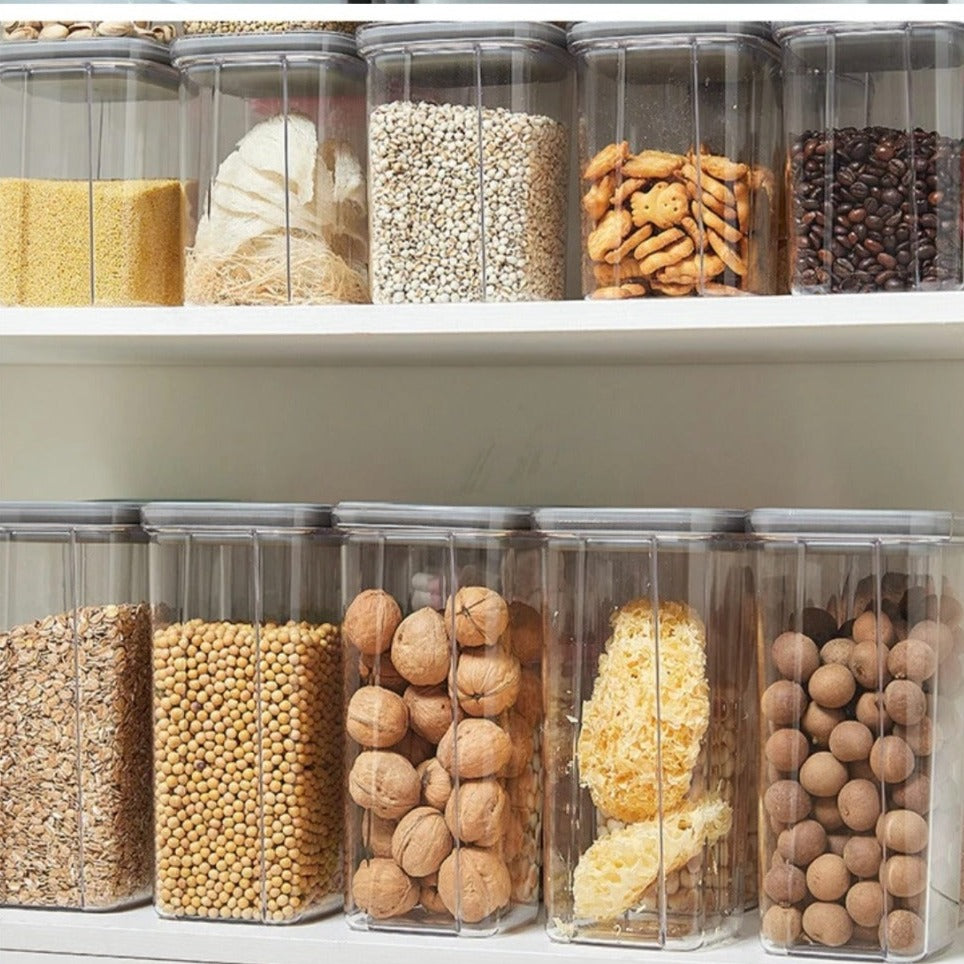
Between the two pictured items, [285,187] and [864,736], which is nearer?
[864,736]

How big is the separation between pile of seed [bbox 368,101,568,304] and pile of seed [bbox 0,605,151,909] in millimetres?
322

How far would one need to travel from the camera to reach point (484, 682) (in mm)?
929

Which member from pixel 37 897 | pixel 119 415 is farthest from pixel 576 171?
pixel 37 897

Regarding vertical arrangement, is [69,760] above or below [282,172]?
below

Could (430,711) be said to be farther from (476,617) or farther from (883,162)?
(883,162)

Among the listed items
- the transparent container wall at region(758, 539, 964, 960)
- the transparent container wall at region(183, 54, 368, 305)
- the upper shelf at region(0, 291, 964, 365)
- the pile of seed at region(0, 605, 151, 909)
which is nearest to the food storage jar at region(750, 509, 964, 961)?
the transparent container wall at region(758, 539, 964, 960)

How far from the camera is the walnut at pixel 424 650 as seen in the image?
931mm

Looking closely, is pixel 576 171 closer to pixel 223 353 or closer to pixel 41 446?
pixel 223 353

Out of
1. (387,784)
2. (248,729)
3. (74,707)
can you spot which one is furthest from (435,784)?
(74,707)

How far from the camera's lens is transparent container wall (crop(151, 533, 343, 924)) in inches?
38.3

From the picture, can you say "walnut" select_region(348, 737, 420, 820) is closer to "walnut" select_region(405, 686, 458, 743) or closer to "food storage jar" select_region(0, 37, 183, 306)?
"walnut" select_region(405, 686, 458, 743)

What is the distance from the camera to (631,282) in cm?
93

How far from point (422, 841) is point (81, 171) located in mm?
518

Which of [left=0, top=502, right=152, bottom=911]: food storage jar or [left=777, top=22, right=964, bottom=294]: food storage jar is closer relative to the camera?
[left=777, top=22, right=964, bottom=294]: food storage jar
